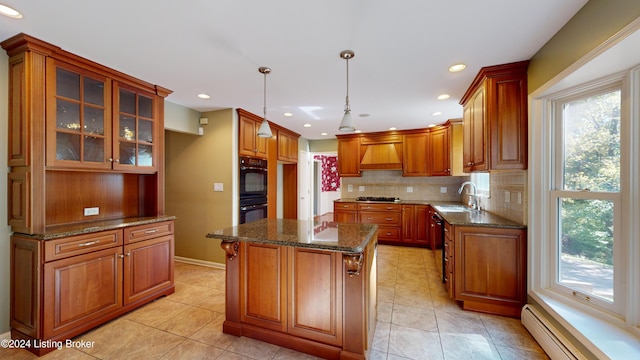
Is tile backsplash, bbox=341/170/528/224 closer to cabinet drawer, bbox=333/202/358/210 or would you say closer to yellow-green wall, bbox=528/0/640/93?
cabinet drawer, bbox=333/202/358/210

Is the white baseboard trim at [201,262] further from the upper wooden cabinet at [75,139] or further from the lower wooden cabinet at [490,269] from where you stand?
the lower wooden cabinet at [490,269]

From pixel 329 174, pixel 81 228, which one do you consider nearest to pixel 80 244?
pixel 81 228

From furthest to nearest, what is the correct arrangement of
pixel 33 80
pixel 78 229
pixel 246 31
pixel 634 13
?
1. pixel 78 229
2. pixel 33 80
3. pixel 246 31
4. pixel 634 13

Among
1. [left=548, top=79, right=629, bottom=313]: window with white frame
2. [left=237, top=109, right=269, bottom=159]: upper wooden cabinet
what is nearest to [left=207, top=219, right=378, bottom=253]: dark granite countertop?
[left=548, top=79, right=629, bottom=313]: window with white frame

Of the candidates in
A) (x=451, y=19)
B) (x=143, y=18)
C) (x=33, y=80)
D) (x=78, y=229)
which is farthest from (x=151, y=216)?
(x=451, y=19)

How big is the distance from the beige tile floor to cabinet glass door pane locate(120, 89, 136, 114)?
2.01 m

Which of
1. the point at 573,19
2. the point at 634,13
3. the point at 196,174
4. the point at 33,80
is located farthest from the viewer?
the point at 196,174

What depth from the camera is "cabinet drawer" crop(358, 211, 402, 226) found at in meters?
5.01

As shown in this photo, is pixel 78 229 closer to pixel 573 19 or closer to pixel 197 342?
pixel 197 342

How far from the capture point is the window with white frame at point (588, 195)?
1.67 m

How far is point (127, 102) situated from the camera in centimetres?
262

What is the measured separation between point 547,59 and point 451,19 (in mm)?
949

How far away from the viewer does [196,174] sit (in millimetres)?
3812

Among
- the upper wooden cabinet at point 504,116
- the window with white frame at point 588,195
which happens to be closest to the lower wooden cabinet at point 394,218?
the upper wooden cabinet at point 504,116
